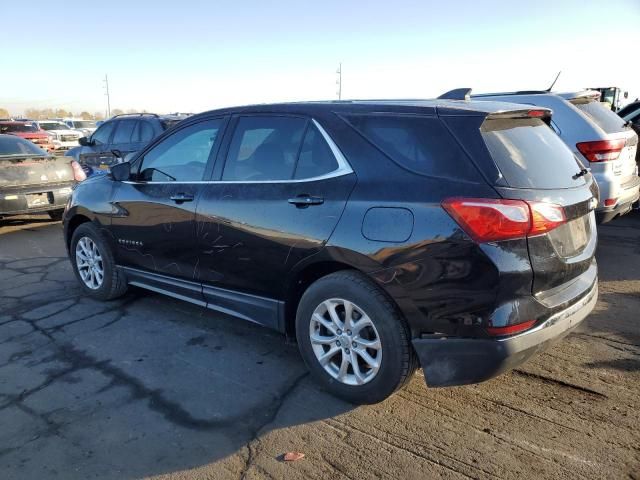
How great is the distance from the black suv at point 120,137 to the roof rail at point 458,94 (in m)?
7.94

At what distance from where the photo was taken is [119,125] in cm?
1164

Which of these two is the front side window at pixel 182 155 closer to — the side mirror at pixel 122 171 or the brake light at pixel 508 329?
the side mirror at pixel 122 171

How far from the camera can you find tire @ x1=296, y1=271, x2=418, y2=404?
114 inches

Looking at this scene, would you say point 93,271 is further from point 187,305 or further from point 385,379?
point 385,379

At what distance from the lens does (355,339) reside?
305cm

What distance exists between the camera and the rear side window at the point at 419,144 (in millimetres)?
2758

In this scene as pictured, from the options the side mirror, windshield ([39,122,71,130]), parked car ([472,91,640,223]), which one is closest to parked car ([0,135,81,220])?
the side mirror

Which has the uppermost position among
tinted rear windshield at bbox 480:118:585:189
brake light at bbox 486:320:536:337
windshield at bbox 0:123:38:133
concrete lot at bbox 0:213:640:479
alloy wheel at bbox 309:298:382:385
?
windshield at bbox 0:123:38:133

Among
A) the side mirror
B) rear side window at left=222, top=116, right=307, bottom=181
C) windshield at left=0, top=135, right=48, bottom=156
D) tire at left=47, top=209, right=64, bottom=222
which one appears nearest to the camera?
rear side window at left=222, top=116, right=307, bottom=181

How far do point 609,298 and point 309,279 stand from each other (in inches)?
120

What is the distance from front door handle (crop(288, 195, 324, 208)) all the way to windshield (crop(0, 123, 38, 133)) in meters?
23.0

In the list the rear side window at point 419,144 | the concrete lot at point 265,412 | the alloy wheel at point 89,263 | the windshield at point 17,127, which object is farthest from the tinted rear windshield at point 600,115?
the windshield at point 17,127

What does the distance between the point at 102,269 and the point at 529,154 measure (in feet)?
12.7

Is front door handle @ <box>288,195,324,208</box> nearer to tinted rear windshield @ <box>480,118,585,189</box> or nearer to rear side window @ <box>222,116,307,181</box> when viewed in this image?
rear side window @ <box>222,116,307,181</box>
